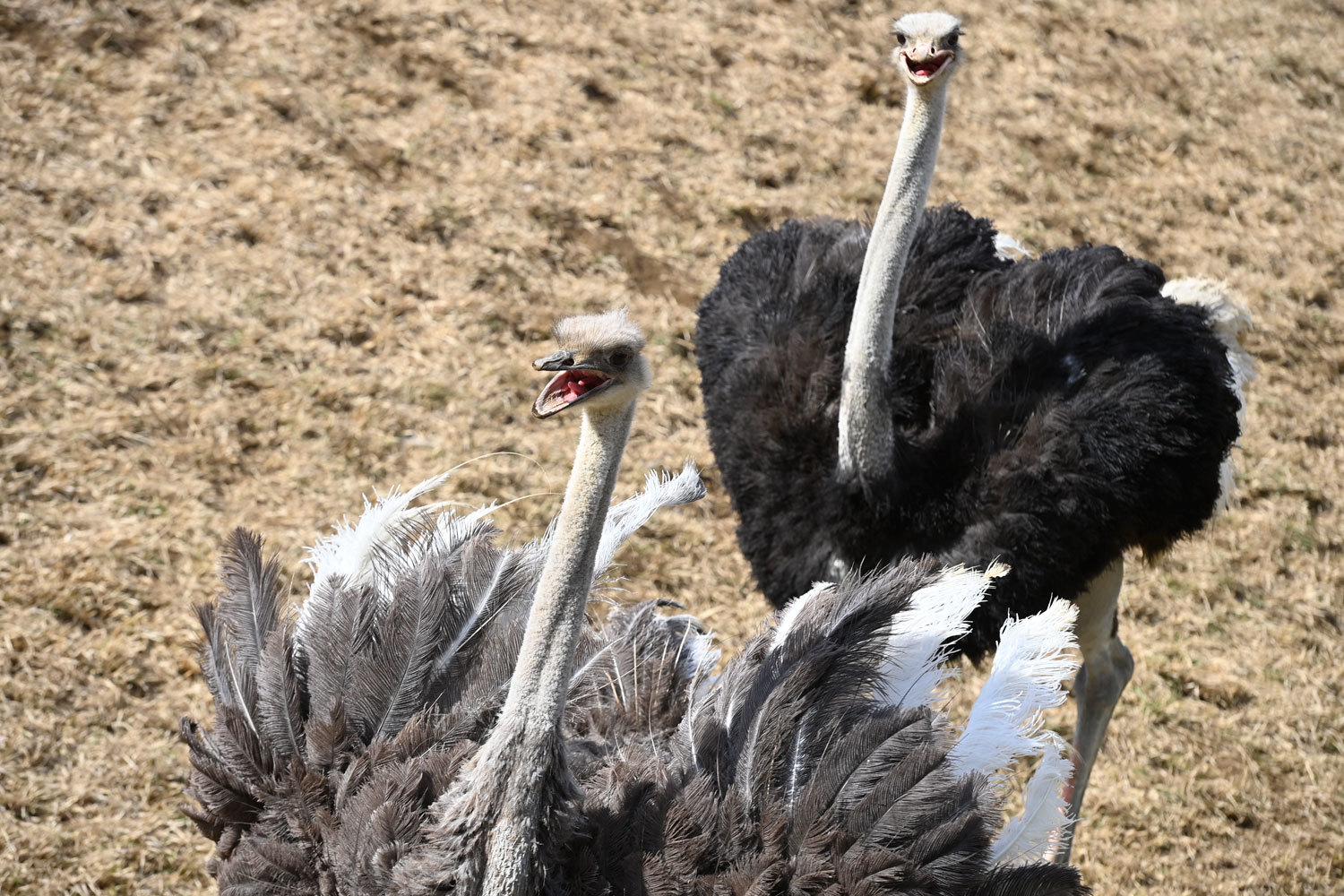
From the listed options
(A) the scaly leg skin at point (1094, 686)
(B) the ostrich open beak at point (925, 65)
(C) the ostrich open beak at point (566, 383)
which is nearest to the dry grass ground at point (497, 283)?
(A) the scaly leg skin at point (1094, 686)

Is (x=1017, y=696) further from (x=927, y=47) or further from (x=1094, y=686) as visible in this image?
(x=927, y=47)

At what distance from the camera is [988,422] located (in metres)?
3.14

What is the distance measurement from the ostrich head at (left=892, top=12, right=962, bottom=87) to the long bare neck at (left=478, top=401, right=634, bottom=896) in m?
1.32

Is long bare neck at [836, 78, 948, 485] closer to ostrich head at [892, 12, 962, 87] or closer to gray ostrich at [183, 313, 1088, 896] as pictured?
ostrich head at [892, 12, 962, 87]

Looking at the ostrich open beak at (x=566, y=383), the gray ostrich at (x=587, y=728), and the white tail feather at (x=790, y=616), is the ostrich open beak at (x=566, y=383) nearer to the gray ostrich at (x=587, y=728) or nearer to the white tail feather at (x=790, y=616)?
the gray ostrich at (x=587, y=728)

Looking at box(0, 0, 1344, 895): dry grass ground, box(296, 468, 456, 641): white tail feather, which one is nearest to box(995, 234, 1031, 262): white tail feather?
box(0, 0, 1344, 895): dry grass ground

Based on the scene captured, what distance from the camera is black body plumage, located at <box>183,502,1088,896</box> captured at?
87.6 inches

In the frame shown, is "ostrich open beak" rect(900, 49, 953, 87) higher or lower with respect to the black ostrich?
higher

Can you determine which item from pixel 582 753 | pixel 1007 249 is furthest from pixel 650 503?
pixel 1007 249

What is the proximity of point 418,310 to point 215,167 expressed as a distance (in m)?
1.09

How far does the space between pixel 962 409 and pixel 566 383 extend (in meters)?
1.42

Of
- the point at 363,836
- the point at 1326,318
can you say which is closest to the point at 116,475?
the point at 363,836

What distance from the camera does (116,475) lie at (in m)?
4.06

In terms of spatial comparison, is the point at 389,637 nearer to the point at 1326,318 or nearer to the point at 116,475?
the point at 116,475
